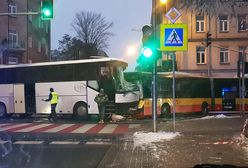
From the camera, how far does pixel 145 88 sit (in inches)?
1153

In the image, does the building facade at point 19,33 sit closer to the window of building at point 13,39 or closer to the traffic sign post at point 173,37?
the window of building at point 13,39

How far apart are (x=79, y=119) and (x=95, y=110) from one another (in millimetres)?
1153

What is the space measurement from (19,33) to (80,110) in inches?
1285

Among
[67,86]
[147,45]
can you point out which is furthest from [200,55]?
[147,45]

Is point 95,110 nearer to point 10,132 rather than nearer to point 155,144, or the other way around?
point 10,132

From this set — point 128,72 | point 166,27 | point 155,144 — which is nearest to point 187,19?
point 128,72

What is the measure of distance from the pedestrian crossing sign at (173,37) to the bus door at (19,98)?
1472 centimetres

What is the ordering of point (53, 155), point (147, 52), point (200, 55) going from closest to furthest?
point (53, 155) → point (147, 52) → point (200, 55)

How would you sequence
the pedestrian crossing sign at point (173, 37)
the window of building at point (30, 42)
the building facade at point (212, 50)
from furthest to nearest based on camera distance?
the window of building at point (30, 42) < the building facade at point (212, 50) < the pedestrian crossing sign at point (173, 37)

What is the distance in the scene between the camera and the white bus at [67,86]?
90.3 feet

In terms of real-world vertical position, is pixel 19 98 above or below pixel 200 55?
below

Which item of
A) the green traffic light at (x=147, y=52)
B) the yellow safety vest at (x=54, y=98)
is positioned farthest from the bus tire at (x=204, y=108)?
the green traffic light at (x=147, y=52)

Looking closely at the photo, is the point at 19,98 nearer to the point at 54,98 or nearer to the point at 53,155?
the point at 54,98

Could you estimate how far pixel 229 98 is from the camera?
1368 inches
